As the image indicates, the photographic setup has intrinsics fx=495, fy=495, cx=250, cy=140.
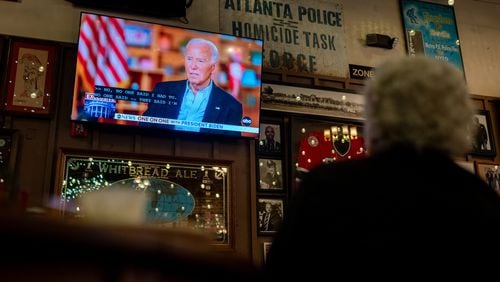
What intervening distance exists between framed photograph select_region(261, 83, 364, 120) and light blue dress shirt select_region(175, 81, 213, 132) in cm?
64

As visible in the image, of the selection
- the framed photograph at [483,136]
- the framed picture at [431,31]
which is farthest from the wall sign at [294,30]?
the framed photograph at [483,136]

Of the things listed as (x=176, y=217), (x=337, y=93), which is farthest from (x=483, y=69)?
(x=176, y=217)

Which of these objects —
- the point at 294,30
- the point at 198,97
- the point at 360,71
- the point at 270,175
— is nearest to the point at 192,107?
the point at 198,97

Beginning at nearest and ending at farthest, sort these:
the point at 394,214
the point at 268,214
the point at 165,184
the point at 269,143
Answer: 1. the point at 394,214
2. the point at 165,184
3. the point at 268,214
4. the point at 269,143

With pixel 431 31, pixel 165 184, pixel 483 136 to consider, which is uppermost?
pixel 431 31

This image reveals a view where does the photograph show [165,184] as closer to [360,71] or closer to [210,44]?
[210,44]

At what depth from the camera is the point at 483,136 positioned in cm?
482

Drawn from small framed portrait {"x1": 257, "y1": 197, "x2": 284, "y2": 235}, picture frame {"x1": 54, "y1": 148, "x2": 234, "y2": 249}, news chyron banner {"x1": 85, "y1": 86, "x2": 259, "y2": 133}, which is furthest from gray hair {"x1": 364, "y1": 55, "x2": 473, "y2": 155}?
small framed portrait {"x1": 257, "y1": 197, "x2": 284, "y2": 235}

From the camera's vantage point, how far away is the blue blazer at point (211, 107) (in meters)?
3.59

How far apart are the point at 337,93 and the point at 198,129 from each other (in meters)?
1.43

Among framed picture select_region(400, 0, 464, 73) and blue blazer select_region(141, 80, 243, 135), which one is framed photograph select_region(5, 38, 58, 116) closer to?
blue blazer select_region(141, 80, 243, 135)

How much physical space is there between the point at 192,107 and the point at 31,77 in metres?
1.16

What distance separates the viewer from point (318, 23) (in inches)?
184

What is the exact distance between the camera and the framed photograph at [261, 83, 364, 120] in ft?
13.7
